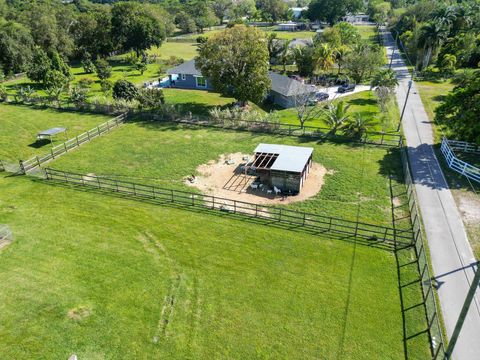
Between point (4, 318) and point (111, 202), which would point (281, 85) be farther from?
point (4, 318)

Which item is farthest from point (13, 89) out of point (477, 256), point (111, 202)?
point (477, 256)

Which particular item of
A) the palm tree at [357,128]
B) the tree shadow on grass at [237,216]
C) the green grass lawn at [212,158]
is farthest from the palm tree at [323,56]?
the tree shadow on grass at [237,216]

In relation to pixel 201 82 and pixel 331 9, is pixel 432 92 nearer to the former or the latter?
pixel 201 82

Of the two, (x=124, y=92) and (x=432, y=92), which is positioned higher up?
(x=124, y=92)

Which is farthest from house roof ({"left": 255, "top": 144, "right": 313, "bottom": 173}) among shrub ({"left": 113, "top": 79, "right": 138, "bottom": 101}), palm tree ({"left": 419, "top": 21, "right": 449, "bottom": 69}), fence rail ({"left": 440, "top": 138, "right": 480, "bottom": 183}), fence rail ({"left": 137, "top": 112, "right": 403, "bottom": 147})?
palm tree ({"left": 419, "top": 21, "right": 449, "bottom": 69})

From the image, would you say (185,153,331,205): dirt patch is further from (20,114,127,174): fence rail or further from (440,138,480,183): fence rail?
(20,114,127,174): fence rail

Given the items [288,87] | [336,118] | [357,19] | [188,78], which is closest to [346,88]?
[288,87]

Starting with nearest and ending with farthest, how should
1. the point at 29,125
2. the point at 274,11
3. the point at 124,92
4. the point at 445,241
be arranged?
1. the point at 445,241
2. the point at 29,125
3. the point at 124,92
4. the point at 274,11
